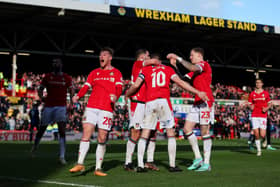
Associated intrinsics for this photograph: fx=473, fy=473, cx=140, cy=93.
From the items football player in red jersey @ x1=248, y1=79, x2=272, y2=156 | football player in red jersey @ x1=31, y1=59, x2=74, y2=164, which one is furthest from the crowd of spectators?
football player in red jersey @ x1=31, y1=59, x2=74, y2=164

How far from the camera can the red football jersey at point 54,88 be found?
1055 centimetres

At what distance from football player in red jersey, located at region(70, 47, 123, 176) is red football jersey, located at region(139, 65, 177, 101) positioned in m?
0.57

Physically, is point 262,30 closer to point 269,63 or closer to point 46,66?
point 269,63

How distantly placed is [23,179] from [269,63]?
1927 inches

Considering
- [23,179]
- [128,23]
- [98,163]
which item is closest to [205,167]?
[98,163]

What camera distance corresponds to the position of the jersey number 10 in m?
8.48

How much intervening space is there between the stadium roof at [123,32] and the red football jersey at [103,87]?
2481 centimetres

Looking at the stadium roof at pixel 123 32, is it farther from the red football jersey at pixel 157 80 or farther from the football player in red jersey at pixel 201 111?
the red football jersey at pixel 157 80

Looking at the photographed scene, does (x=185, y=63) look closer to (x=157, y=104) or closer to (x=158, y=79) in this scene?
(x=158, y=79)

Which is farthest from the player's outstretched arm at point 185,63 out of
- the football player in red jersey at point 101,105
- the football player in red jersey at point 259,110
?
the football player in red jersey at point 259,110

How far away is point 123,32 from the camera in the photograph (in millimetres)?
40781

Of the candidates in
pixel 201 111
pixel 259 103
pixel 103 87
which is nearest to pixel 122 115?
pixel 259 103

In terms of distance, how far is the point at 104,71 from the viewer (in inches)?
327

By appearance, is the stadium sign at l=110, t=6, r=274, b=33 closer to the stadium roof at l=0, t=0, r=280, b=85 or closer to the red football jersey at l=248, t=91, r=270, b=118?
the stadium roof at l=0, t=0, r=280, b=85
